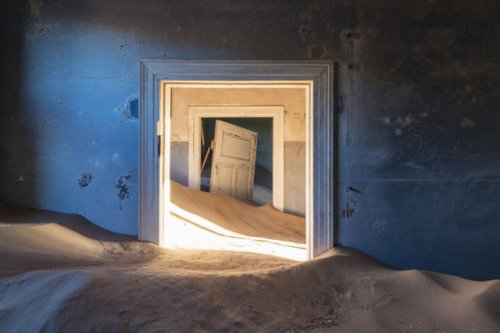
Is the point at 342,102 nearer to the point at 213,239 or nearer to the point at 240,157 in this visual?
the point at 213,239

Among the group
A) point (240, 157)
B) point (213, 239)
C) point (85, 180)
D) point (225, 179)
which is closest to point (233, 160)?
point (240, 157)

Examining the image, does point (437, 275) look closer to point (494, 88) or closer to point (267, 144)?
point (494, 88)

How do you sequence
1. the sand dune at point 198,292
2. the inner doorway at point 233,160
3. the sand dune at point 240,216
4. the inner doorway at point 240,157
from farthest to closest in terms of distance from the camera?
the inner doorway at point 233,160 < the inner doorway at point 240,157 < the sand dune at point 240,216 < the sand dune at point 198,292

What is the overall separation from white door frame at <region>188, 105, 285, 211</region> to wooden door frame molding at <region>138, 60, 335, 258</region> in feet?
10.3

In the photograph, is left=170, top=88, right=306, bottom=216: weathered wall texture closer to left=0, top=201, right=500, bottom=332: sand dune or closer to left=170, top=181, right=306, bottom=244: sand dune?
left=170, top=181, right=306, bottom=244: sand dune

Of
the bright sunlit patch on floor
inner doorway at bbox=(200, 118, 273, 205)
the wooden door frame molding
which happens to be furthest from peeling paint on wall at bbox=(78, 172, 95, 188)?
inner doorway at bbox=(200, 118, 273, 205)

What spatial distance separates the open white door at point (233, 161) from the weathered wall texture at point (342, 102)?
354 cm

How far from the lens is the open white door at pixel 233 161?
6719 millimetres

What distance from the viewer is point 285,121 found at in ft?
20.8

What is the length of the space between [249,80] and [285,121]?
10.6 feet

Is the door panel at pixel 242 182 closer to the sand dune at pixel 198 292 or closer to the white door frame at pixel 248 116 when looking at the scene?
the white door frame at pixel 248 116

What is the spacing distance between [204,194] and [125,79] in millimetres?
3202

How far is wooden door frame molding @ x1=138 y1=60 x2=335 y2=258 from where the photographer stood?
3131mm

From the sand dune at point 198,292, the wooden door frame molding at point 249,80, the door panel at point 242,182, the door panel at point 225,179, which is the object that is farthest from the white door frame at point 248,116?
the sand dune at point 198,292
